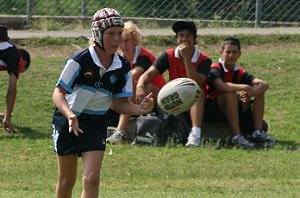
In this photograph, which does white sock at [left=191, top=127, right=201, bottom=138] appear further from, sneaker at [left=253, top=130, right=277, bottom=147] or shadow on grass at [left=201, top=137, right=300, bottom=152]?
sneaker at [left=253, top=130, right=277, bottom=147]

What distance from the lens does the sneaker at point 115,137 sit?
11391 mm

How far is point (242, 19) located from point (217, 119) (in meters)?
5.97

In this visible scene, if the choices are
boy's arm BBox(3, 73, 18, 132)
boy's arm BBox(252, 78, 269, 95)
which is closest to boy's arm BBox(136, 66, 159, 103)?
boy's arm BBox(252, 78, 269, 95)

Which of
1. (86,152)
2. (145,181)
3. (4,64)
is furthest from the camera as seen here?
(4,64)

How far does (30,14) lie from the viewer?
57.0 ft

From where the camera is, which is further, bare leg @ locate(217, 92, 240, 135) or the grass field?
bare leg @ locate(217, 92, 240, 135)

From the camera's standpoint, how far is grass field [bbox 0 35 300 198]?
9289 millimetres

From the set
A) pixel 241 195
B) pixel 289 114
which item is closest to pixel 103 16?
pixel 241 195

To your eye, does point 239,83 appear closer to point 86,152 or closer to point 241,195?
point 241,195

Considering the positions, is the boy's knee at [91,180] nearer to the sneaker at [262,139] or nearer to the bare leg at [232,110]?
the bare leg at [232,110]

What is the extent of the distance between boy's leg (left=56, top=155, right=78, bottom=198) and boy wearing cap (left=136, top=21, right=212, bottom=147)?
156 inches

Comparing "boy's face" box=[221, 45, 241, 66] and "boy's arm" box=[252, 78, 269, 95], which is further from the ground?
"boy's face" box=[221, 45, 241, 66]

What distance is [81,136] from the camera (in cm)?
723

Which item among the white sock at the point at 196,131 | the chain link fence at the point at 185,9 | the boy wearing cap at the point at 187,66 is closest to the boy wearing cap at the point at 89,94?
the boy wearing cap at the point at 187,66
